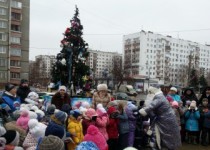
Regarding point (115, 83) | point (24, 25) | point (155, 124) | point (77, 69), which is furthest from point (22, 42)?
point (155, 124)

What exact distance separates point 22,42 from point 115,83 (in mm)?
23655

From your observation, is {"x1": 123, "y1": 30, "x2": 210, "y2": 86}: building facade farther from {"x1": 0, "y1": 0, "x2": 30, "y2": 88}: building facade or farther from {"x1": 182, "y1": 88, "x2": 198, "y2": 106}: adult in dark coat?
{"x1": 182, "y1": 88, "x2": 198, "y2": 106}: adult in dark coat

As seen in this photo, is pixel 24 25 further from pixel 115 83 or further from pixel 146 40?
pixel 146 40

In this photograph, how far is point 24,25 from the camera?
59094 mm

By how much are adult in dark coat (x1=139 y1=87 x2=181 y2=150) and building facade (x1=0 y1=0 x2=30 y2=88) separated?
51.0 m

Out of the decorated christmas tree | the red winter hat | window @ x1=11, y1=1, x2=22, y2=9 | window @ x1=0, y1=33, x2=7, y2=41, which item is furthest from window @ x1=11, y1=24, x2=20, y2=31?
the red winter hat

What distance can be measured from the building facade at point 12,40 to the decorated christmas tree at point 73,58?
3350 cm

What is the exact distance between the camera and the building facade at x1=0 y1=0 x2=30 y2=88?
55.2 m

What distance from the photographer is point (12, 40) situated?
55781mm

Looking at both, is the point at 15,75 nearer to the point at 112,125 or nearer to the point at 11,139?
the point at 112,125

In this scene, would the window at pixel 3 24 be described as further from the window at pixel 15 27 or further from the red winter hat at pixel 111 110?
the red winter hat at pixel 111 110

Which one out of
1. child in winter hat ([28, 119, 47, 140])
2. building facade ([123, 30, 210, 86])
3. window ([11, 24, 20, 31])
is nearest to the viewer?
child in winter hat ([28, 119, 47, 140])

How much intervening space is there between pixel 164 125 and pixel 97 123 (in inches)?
68.5

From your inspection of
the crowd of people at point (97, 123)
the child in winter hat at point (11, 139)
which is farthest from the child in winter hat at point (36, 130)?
the child in winter hat at point (11, 139)
